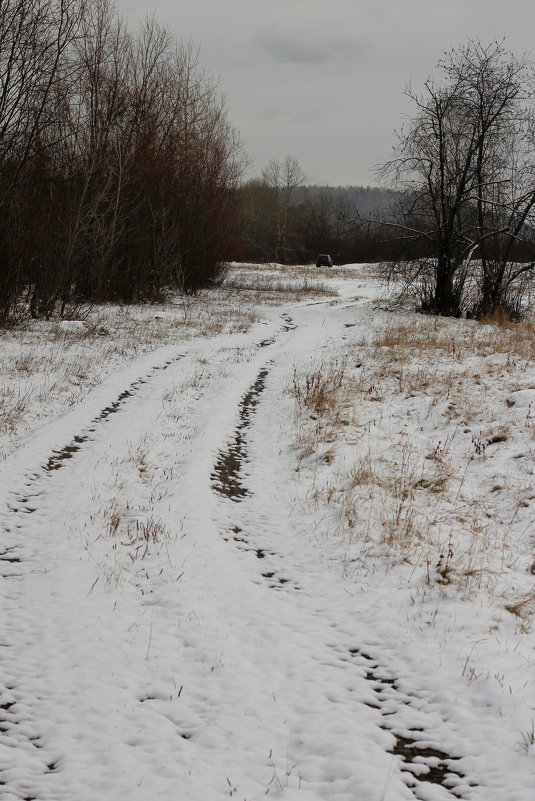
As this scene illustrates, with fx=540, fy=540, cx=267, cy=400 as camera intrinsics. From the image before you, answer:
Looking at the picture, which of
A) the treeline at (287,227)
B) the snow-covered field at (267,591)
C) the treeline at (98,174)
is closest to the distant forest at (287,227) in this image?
the treeline at (287,227)

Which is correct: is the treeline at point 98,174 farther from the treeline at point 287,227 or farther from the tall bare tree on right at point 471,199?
the treeline at point 287,227

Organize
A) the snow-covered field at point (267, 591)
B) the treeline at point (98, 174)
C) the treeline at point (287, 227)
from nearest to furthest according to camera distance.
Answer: the snow-covered field at point (267, 591) < the treeline at point (98, 174) < the treeline at point (287, 227)

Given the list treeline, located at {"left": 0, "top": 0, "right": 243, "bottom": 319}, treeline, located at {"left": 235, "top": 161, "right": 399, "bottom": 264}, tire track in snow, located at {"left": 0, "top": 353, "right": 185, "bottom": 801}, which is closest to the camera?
tire track in snow, located at {"left": 0, "top": 353, "right": 185, "bottom": 801}

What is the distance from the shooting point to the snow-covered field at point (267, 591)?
8.18 ft

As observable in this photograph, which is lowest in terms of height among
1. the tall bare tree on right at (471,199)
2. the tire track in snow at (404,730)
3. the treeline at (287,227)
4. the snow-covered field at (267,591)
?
the tire track in snow at (404,730)

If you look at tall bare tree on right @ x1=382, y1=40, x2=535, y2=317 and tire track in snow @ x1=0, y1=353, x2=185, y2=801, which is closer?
tire track in snow @ x1=0, y1=353, x2=185, y2=801

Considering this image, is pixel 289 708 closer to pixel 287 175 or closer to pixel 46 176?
pixel 46 176

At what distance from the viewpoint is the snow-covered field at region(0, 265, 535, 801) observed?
2.49 meters

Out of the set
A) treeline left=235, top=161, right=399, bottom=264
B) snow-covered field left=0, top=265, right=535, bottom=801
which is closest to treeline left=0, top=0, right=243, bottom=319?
snow-covered field left=0, top=265, right=535, bottom=801

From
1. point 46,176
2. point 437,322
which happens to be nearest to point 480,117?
point 437,322

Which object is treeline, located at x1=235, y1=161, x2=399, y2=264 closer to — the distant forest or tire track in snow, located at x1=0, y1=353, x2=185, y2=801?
the distant forest

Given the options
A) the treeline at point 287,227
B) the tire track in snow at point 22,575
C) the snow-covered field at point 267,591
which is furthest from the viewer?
the treeline at point 287,227

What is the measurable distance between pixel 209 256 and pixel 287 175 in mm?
42524

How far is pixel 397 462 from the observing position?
640 cm
